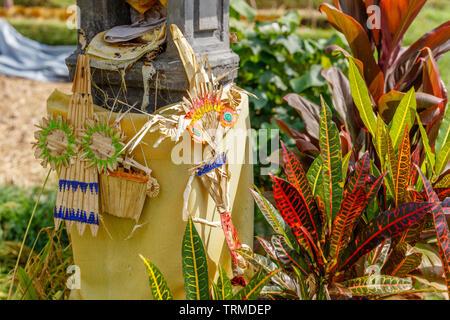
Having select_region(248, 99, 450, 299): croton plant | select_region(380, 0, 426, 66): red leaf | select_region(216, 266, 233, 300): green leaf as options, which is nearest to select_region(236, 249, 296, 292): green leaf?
select_region(248, 99, 450, 299): croton plant

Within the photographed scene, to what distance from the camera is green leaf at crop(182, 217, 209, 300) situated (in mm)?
1105

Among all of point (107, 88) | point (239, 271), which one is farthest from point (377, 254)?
point (107, 88)

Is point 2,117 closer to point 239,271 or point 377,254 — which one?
point 239,271

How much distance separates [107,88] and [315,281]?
2.87 feet

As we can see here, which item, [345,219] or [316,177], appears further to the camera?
[316,177]

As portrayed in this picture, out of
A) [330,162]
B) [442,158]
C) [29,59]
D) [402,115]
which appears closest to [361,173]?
Answer: [330,162]

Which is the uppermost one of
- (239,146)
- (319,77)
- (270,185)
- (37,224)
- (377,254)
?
(319,77)

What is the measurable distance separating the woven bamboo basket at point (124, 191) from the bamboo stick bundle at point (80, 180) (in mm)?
34

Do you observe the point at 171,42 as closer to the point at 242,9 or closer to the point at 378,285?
the point at 378,285

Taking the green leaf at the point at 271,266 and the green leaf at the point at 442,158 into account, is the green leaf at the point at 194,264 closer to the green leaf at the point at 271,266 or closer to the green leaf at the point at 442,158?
the green leaf at the point at 271,266

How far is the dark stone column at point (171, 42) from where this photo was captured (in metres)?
1.38

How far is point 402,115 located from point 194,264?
0.78 metres

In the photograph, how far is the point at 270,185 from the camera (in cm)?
236

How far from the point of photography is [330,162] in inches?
49.3
